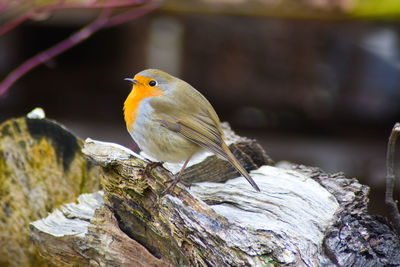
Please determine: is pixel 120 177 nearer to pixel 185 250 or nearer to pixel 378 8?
pixel 185 250

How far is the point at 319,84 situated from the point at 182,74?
139cm

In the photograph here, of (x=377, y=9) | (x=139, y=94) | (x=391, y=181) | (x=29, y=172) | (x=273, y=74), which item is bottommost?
(x=29, y=172)

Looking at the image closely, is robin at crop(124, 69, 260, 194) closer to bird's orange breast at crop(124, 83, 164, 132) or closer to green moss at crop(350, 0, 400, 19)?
bird's orange breast at crop(124, 83, 164, 132)

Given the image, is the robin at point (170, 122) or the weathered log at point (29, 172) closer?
the robin at point (170, 122)

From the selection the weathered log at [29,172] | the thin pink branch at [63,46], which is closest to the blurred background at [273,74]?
the thin pink branch at [63,46]

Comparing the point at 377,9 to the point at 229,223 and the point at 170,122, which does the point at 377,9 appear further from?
the point at 229,223

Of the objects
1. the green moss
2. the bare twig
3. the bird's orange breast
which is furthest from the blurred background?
the bare twig

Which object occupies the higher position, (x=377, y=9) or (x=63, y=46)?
(x=377, y=9)

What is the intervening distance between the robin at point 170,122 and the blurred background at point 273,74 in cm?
243

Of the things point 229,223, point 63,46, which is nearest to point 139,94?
point 229,223

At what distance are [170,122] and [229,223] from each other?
1.85ft

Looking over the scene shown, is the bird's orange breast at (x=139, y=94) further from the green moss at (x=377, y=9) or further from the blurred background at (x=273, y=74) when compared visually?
the green moss at (x=377, y=9)

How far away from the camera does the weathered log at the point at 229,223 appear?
211cm

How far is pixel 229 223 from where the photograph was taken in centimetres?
217
